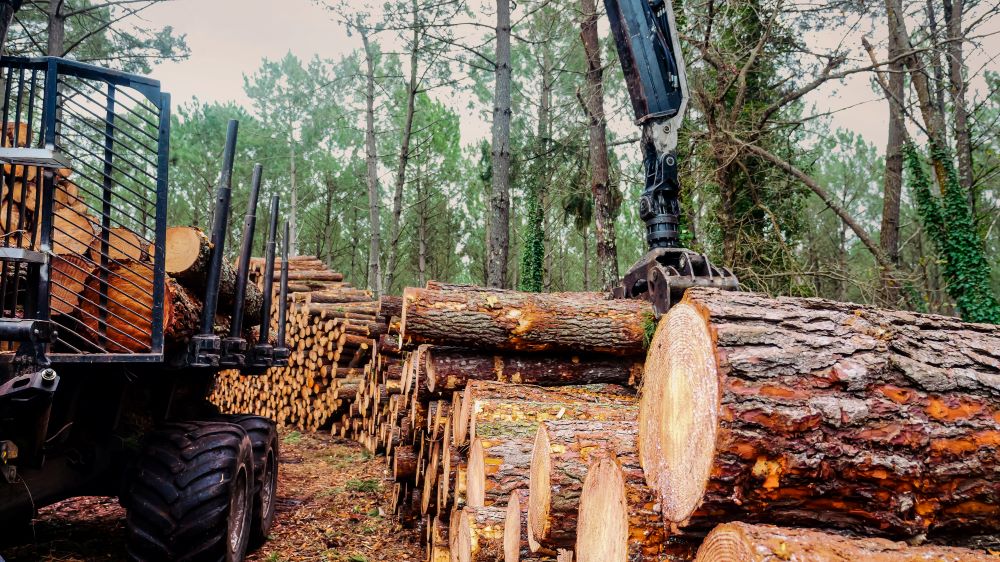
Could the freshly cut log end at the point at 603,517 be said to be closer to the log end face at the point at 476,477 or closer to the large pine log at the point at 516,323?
the log end face at the point at 476,477

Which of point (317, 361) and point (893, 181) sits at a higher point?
point (893, 181)

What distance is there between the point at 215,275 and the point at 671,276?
329 cm

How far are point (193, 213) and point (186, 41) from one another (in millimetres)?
14848

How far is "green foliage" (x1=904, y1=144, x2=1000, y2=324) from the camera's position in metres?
13.5

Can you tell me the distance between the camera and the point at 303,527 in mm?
5855

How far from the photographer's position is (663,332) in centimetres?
239

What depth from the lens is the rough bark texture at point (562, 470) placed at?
2.54 m

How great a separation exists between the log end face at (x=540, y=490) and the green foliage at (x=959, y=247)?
1367 cm

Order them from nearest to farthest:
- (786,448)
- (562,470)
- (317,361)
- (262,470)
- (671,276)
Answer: (786,448) → (562,470) → (262,470) → (671,276) → (317,361)

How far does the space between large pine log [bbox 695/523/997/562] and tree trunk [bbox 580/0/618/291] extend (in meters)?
9.91

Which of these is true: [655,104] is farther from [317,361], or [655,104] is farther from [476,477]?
[317,361]

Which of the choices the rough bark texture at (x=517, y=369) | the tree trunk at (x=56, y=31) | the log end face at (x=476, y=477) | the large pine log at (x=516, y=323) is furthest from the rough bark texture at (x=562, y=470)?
the tree trunk at (x=56, y=31)

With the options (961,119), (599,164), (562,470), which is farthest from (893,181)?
(562,470)

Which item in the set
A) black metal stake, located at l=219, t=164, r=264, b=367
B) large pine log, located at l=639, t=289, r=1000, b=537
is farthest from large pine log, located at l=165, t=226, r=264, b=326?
large pine log, located at l=639, t=289, r=1000, b=537
